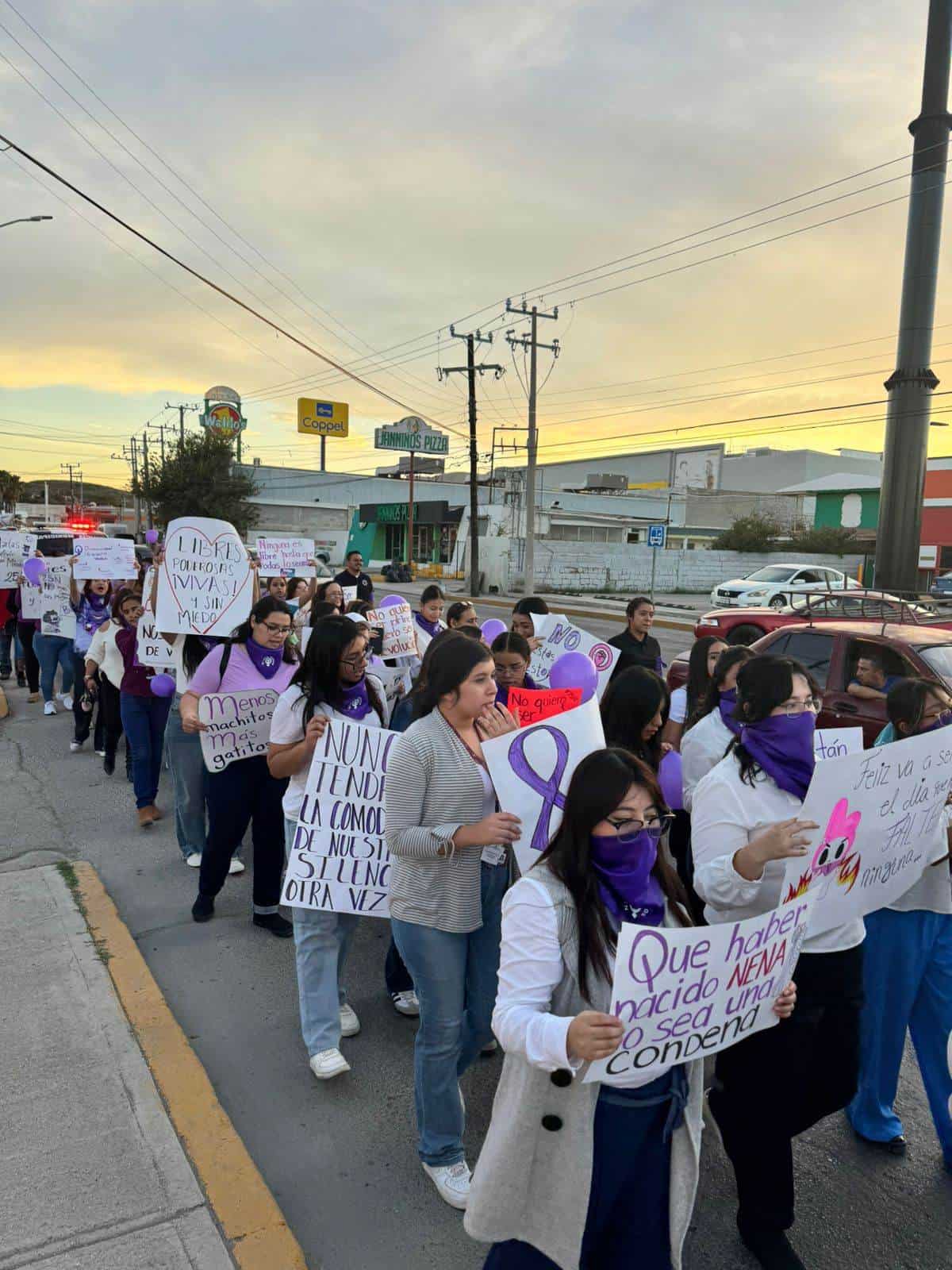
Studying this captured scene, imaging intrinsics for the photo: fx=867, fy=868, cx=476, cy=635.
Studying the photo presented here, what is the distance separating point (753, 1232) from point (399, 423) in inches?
2486

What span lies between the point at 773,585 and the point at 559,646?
64.8 ft

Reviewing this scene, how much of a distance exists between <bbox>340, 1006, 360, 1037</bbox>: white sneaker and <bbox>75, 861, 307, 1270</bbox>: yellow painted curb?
617 mm

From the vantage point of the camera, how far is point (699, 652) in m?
4.86

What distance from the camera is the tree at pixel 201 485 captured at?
44.1m

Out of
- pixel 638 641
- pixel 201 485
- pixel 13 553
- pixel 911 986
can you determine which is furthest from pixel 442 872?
pixel 201 485

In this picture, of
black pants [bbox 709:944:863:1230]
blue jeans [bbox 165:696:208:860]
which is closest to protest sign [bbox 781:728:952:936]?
black pants [bbox 709:944:863:1230]

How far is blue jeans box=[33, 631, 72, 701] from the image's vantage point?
9.85 m

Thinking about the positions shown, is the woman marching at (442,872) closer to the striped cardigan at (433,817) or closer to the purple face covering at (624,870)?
the striped cardigan at (433,817)

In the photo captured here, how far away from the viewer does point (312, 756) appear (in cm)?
369

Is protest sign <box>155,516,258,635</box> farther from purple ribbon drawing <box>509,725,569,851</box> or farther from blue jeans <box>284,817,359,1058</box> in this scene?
purple ribbon drawing <box>509,725,569,851</box>

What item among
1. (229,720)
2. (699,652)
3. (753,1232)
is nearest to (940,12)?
(699,652)

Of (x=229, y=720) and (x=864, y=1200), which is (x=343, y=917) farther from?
(x=864, y=1200)

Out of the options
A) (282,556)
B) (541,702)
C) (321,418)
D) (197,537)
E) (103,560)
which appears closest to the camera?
(541,702)

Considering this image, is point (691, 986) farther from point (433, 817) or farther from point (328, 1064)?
point (328, 1064)
